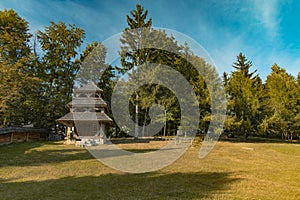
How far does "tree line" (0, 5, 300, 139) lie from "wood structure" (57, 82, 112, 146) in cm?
551

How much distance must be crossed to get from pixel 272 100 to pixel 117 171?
94.3ft

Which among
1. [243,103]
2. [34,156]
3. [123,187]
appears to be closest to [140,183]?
[123,187]

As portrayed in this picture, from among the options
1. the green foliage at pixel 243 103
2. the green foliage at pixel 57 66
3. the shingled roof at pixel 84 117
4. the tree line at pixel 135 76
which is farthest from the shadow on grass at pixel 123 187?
the green foliage at pixel 57 66

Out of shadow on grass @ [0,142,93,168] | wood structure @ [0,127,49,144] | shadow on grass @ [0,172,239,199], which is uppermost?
wood structure @ [0,127,49,144]

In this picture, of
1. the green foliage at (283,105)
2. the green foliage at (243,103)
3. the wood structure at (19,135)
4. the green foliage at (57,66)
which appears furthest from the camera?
the green foliage at (283,105)

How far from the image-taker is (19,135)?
18.1 meters

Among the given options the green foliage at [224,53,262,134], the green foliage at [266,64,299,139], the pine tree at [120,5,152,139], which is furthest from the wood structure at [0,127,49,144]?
the green foliage at [266,64,299,139]

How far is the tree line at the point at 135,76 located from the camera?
25.4m

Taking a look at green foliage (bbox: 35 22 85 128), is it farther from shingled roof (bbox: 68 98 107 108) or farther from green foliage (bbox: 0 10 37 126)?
shingled roof (bbox: 68 98 107 108)

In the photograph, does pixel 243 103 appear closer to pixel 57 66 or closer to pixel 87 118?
pixel 87 118

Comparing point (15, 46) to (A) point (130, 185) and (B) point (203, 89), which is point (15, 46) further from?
(A) point (130, 185)

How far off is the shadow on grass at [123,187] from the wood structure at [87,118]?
1175 cm

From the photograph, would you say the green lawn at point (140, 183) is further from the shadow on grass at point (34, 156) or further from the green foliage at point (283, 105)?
the green foliage at point (283, 105)

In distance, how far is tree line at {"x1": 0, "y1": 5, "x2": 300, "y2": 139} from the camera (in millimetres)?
25406
